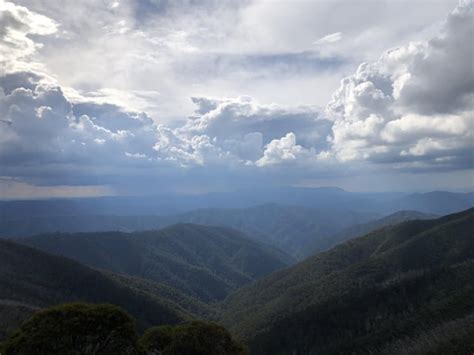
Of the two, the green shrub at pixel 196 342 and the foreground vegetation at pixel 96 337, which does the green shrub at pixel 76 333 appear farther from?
the green shrub at pixel 196 342

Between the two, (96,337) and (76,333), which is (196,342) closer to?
(96,337)

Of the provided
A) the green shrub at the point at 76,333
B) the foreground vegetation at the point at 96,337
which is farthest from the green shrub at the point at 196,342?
the green shrub at the point at 76,333

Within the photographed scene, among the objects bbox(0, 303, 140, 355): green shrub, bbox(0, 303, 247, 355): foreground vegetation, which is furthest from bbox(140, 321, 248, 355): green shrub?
bbox(0, 303, 140, 355): green shrub

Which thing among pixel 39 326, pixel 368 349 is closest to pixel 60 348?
pixel 39 326

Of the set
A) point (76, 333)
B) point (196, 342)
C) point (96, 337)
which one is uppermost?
point (76, 333)

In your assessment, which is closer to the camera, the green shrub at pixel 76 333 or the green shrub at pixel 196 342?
the green shrub at pixel 76 333

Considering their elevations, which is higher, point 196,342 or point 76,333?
point 76,333

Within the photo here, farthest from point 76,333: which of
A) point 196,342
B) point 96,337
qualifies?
point 196,342

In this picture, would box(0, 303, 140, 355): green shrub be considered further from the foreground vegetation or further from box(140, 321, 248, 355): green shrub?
box(140, 321, 248, 355): green shrub

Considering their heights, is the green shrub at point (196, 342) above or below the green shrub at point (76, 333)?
below

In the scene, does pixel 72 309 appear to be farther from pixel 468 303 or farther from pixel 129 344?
pixel 468 303

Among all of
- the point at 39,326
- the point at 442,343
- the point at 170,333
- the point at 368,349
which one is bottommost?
the point at 368,349
